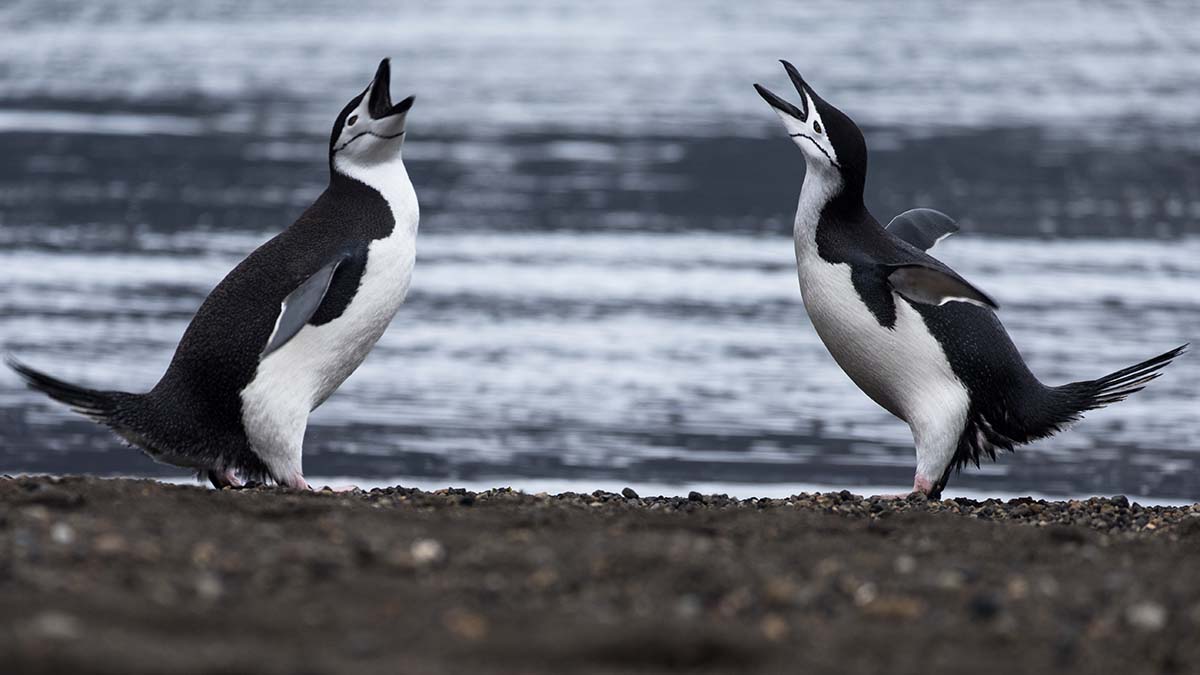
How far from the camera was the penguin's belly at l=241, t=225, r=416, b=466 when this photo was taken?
20.6 ft

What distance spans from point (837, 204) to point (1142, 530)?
179cm

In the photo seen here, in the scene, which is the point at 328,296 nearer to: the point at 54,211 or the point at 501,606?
the point at 501,606

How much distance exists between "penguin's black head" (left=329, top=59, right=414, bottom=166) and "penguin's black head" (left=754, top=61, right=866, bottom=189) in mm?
1305

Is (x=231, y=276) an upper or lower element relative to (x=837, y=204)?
lower

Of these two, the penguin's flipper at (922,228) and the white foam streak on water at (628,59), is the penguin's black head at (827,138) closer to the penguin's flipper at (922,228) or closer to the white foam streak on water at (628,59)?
the penguin's flipper at (922,228)

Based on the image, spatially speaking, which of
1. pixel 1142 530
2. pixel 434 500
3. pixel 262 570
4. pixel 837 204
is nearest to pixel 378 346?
pixel 837 204

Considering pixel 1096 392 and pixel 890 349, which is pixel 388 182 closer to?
pixel 890 349

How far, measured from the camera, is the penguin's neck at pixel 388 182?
22.1ft

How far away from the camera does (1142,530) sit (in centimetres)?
555

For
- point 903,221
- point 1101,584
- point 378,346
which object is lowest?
point 378,346

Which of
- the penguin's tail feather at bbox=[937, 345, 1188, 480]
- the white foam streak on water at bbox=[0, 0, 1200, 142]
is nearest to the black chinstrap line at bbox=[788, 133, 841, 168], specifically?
the penguin's tail feather at bbox=[937, 345, 1188, 480]

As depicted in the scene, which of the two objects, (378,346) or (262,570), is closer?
(262,570)

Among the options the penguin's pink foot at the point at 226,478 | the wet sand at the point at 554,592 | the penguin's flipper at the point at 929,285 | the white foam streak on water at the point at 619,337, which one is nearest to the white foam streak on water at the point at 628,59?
the white foam streak on water at the point at 619,337

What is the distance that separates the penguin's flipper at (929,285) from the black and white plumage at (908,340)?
1 centimetres
